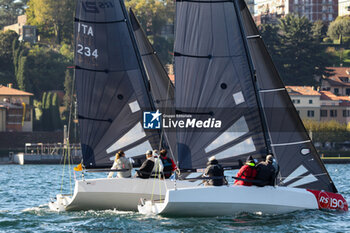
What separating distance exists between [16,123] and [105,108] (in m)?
67.5

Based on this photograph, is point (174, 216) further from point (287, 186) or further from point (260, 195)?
point (287, 186)

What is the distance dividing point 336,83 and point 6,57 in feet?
142

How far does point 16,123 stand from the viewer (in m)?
85.1

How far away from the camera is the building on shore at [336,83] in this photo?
110375mm

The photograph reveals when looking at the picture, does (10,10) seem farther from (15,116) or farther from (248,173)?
(248,173)

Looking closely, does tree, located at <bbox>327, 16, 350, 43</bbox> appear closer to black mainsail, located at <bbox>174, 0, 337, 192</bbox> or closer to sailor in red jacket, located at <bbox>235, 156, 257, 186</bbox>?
black mainsail, located at <bbox>174, 0, 337, 192</bbox>

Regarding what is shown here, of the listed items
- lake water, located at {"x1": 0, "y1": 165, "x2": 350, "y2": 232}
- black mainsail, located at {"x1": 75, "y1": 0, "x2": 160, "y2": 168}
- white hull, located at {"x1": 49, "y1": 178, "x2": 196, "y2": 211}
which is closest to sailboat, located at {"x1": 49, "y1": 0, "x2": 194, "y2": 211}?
black mainsail, located at {"x1": 75, "y1": 0, "x2": 160, "y2": 168}

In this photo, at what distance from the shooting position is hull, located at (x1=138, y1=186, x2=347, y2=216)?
50.5 ft

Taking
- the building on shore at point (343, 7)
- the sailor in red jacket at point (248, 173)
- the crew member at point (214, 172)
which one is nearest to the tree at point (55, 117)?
the crew member at point (214, 172)

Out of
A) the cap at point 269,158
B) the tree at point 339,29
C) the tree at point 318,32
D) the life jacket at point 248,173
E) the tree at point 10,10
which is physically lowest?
the life jacket at point 248,173

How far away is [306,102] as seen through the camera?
95.1m

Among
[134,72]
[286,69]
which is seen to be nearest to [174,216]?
[134,72]

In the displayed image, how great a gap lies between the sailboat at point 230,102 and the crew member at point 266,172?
0.13m

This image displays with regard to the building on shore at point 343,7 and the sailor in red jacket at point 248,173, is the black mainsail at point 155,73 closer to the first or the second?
the sailor in red jacket at point 248,173
